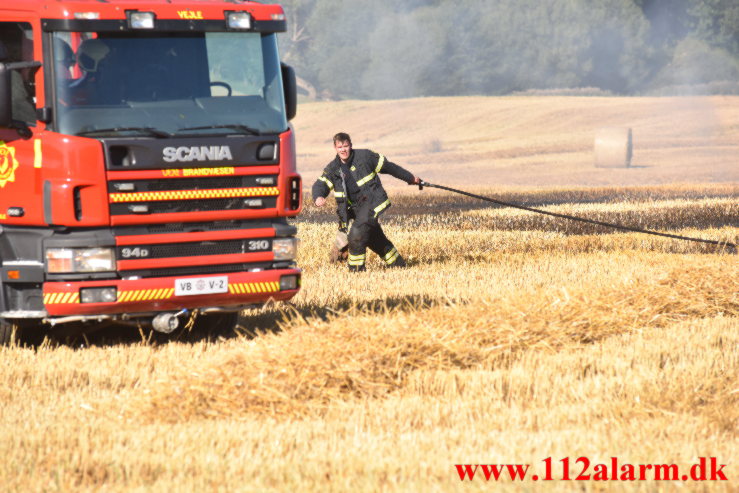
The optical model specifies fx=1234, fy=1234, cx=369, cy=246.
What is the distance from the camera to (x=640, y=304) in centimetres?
987

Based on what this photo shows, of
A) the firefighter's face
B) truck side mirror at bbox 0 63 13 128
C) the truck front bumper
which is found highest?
truck side mirror at bbox 0 63 13 128

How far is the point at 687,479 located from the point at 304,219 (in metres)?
19.2

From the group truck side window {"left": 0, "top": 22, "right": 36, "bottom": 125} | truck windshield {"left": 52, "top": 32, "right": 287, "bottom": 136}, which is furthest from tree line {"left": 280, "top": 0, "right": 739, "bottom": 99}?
truck side window {"left": 0, "top": 22, "right": 36, "bottom": 125}

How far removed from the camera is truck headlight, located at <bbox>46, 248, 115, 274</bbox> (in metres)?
8.55

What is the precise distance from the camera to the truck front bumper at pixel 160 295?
8555mm

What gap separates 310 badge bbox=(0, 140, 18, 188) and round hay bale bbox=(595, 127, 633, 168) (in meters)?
34.3

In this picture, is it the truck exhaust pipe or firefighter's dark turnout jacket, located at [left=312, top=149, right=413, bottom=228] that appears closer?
the truck exhaust pipe

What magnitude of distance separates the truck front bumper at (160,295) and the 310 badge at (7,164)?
835mm

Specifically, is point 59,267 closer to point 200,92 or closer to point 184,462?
point 200,92

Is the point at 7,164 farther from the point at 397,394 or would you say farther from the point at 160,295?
the point at 397,394

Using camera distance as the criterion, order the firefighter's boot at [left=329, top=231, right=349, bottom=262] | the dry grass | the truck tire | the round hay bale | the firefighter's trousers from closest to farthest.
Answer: the dry grass < the truck tire < the firefighter's trousers < the firefighter's boot at [left=329, top=231, right=349, bottom=262] < the round hay bale

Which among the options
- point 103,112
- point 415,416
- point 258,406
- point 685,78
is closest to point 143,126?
point 103,112

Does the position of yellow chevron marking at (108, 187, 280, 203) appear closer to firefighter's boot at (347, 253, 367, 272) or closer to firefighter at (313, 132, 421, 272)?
firefighter at (313, 132, 421, 272)

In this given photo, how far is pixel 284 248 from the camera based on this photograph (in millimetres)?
9219
